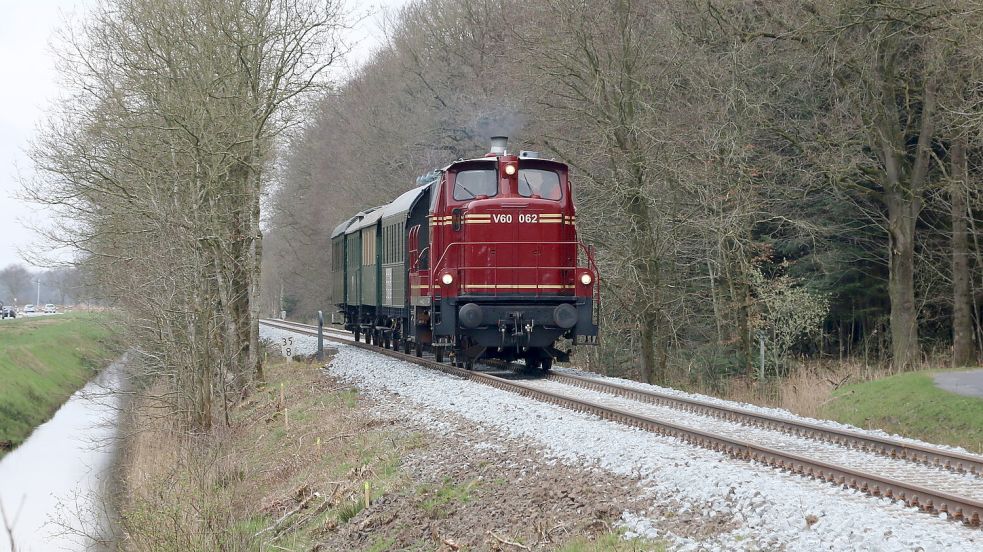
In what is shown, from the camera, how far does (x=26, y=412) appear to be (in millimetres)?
31750

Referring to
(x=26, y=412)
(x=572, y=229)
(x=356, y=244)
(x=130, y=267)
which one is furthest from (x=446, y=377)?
(x=26, y=412)

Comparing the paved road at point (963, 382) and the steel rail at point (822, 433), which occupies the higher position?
the paved road at point (963, 382)

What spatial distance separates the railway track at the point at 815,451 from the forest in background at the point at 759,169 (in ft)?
22.8

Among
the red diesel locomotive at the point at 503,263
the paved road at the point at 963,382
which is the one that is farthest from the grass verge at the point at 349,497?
the paved road at the point at 963,382

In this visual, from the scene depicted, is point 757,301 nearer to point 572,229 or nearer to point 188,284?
point 572,229

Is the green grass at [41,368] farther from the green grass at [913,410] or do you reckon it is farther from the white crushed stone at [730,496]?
the green grass at [913,410]

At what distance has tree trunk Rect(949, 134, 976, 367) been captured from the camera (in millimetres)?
20625

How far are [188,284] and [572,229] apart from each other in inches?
265

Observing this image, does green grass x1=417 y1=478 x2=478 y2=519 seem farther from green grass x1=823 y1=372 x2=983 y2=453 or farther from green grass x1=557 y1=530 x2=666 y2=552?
green grass x1=823 y1=372 x2=983 y2=453

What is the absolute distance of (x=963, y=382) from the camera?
45.3ft

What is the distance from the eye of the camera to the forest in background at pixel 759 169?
20.4 m

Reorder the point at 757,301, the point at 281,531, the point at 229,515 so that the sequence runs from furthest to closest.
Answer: the point at 757,301
the point at 281,531
the point at 229,515

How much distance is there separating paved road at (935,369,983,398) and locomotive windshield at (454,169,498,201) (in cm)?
779

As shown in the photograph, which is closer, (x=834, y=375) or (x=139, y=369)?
(x=834, y=375)
